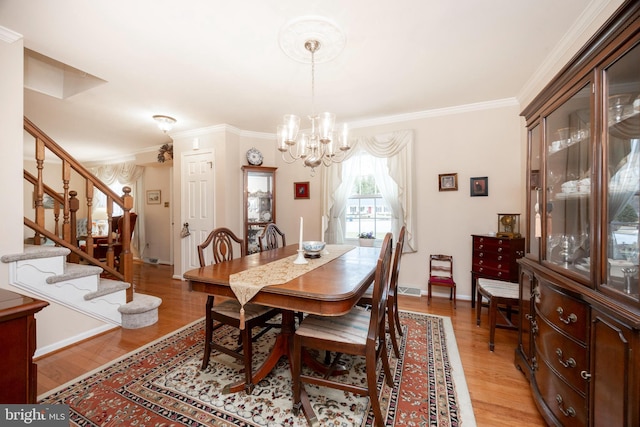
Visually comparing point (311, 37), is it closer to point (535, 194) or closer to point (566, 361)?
point (535, 194)

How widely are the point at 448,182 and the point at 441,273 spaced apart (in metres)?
1.22

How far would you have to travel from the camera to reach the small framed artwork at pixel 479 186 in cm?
325

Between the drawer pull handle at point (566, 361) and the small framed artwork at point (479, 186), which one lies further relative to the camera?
the small framed artwork at point (479, 186)

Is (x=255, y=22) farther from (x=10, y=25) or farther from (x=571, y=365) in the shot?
(x=571, y=365)

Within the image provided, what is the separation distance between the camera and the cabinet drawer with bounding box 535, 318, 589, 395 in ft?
3.79

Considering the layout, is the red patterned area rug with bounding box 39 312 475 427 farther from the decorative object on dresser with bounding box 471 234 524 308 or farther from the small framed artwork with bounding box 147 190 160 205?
the small framed artwork with bounding box 147 190 160 205

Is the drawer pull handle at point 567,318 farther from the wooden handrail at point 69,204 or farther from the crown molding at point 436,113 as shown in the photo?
the wooden handrail at point 69,204

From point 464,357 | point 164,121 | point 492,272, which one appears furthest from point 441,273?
point 164,121

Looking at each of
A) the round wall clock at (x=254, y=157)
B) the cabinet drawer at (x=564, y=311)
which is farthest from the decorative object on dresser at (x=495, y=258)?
Result: the round wall clock at (x=254, y=157)

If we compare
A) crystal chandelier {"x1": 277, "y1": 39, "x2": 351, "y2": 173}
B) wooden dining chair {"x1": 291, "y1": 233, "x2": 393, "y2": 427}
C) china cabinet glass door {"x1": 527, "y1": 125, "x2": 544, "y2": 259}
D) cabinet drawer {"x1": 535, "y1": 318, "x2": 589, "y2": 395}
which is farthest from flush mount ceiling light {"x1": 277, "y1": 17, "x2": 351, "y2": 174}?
cabinet drawer {"x1": 535, "y1": 318, "x2": 589, "y2": 395}

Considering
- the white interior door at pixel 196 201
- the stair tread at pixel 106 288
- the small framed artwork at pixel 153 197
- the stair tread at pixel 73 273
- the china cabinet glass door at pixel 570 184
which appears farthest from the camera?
the small framed artwork at pixel 153 197

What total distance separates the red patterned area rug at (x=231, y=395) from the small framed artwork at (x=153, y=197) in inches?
182

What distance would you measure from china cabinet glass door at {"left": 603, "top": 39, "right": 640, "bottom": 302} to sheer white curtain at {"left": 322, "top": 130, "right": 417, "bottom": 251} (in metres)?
2.45

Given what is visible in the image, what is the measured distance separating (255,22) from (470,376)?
2.90 metres
